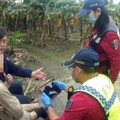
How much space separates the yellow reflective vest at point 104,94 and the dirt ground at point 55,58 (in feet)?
9.23

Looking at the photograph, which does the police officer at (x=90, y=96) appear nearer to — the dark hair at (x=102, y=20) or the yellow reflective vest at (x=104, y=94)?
the yellow reflective vest at (x=104, y=94)

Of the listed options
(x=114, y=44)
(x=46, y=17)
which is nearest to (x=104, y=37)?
(x=114, y=44)

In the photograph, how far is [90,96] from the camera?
85.6 inches

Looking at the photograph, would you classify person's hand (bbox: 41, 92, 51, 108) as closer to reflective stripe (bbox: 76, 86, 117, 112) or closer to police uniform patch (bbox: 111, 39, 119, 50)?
reflective stripe (bbox: 76, 86, 117, 112)

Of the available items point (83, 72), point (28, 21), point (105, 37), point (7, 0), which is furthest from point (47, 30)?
point (83, 72)

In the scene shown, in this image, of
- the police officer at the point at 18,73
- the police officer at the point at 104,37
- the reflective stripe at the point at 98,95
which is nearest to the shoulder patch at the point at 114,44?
the police officer at the point at 104,37

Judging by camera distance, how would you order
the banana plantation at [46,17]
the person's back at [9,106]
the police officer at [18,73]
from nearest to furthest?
the person's back at [9,106] < the police officer at [18,73] < the banana plantation at [46,17]

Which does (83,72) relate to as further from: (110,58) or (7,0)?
(7,0)

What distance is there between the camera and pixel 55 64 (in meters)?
7.52

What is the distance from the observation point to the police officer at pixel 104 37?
3623 millimetres

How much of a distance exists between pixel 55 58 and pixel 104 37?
14.5ft

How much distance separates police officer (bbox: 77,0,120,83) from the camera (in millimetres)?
3623

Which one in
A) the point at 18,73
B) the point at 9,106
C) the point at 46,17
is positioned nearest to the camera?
the point at 9,106

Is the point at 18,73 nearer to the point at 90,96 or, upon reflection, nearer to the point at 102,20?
the point at 102,20
